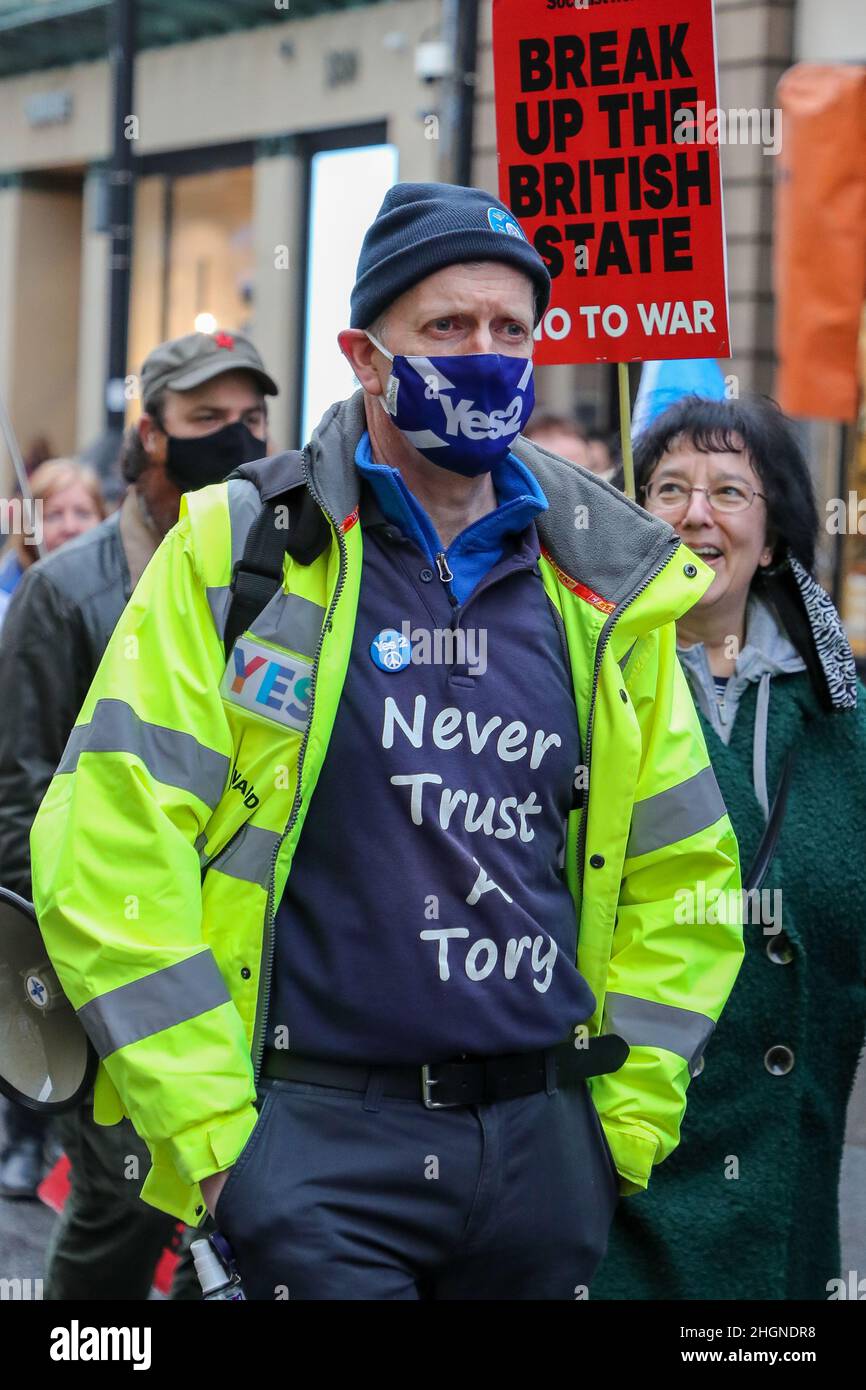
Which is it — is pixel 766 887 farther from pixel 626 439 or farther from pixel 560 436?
pixel 560 436

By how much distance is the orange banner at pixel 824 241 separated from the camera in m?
8.55

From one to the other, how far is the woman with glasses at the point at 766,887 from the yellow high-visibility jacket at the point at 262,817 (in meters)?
0.72

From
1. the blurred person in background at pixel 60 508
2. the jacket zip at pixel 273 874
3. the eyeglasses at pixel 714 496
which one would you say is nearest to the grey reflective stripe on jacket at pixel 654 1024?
the jacket zip at pixel 273 874

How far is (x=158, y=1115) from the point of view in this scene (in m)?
2.59

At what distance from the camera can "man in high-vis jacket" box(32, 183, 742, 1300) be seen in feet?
8.66

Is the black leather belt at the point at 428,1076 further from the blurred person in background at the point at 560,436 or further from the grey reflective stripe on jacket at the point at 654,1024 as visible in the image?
the blurred person in background at the point at 560,436

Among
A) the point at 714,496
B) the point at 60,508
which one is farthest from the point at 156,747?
the point at 60,508

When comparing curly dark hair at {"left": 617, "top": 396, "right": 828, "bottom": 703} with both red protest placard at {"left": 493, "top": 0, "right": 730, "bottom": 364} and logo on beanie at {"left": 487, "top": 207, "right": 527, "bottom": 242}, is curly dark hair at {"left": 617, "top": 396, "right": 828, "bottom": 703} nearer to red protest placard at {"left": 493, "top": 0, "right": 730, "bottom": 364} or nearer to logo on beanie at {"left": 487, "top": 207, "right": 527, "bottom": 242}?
red protest placard at {"left": 493, "top": 0, "right": 730, "bottom": 364}

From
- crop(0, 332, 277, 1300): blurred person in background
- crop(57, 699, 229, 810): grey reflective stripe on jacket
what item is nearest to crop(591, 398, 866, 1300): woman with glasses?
crop(0, 332, 277, 1300): blurred person in background

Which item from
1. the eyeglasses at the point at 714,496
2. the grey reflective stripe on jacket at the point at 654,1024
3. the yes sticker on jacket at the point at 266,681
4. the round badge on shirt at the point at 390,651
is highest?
the eyeglasses at the point at 714,496

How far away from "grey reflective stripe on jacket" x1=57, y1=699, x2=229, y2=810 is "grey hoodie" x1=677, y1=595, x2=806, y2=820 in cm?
145

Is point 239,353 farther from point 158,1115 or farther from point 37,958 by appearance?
point 158,1115

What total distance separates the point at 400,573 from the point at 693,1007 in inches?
31.9

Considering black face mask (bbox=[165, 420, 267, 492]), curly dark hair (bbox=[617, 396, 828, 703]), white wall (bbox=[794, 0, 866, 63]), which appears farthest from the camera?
white wall (bbox=[794, 0, 866, 63])
